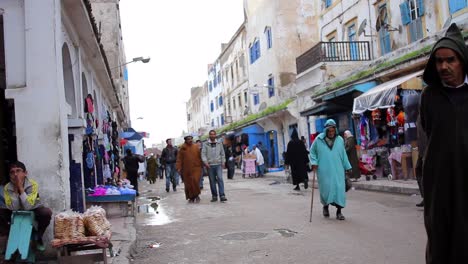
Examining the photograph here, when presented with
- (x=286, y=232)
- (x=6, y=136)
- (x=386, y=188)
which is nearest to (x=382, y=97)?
(x=386, y=188)

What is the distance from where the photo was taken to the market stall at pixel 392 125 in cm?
1363

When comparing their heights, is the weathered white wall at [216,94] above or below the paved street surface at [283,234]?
above

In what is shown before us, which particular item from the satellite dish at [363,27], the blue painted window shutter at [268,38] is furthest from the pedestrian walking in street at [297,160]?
the blue painted window shutter at [268,38]

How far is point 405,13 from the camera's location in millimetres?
17297

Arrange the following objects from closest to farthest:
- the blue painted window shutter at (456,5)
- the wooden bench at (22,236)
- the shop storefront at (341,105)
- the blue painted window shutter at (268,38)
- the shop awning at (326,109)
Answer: the wooden bench at (22,236) < the blue painted window shutter at (456,5) < the shop storefront at (341,105) < the shop awning at (326,109) < the blue painted window shutter at (268,38)

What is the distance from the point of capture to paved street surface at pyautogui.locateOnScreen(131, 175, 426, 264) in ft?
20.3

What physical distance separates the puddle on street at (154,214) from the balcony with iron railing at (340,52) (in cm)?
1122

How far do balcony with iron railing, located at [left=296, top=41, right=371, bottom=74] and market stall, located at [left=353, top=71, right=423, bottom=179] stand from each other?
15.5 feet

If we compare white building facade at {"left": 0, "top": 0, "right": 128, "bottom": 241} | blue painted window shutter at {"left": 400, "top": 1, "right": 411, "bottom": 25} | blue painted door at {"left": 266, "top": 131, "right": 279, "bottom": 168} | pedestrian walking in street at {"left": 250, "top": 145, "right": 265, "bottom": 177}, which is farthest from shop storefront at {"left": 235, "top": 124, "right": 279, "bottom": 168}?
white building facade at {"left": 0, "top": 0, "right": 128, "bottom": 241}

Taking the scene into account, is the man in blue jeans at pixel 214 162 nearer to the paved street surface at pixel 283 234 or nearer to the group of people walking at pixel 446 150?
the paved street surface at pixel 283 234

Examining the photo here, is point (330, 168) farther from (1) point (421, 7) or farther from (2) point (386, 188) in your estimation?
(1) point (421, 7)

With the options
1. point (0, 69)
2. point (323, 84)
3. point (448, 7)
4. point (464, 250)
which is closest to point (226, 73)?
point (323, 84)

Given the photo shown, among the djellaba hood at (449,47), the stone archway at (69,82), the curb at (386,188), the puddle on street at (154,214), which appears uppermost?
the stone archway at (69,82)

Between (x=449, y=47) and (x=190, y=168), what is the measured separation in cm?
1125
